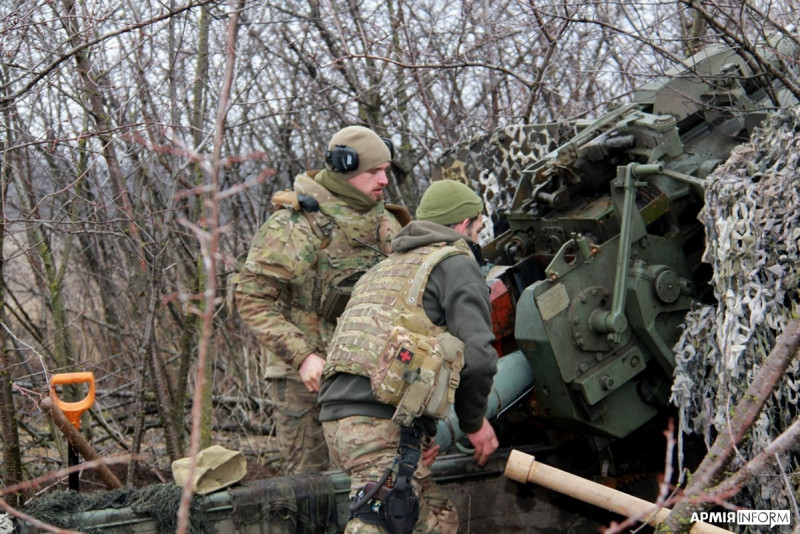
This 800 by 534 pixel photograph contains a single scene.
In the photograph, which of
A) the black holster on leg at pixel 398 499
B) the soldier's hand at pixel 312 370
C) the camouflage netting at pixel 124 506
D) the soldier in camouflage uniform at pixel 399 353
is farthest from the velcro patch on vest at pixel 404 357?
the camouflage netting at pixel 124 506

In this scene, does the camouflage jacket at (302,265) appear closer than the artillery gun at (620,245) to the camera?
Yes

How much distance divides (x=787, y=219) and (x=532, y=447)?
192 centimetres

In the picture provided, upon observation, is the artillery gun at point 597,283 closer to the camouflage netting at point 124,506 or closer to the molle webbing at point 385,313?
the camouflage netting at point 124,506

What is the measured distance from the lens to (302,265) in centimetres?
447

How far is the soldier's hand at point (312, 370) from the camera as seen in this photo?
4199 mm

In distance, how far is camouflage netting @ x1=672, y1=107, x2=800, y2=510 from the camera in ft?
12.6

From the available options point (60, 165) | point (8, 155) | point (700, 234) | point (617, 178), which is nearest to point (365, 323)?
point (617, 178)

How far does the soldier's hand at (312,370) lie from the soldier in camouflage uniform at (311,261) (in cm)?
12

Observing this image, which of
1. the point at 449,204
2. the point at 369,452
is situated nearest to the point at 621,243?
the point at 449,204

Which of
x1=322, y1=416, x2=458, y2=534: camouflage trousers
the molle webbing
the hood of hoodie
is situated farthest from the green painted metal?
x1=322, y1=416, x2=458, y2=534: camouflage trousers

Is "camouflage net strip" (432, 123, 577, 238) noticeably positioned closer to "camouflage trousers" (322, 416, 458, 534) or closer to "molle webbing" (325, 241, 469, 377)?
"molle webbing" (325, 241, 469, 377)

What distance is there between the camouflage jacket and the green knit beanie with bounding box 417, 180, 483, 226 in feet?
2.46

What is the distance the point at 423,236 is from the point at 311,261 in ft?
3.10

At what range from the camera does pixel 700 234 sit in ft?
16.6
